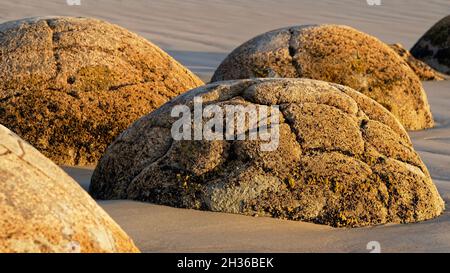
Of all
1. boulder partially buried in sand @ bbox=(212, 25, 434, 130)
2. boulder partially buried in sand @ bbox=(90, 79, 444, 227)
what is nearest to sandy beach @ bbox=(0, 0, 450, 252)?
boulder partially buried in sand @ bbox=(90, 79, 444, 227)

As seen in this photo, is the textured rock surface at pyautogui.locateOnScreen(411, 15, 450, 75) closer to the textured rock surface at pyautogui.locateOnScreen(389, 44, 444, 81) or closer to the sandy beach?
the textured rock surface at pyautogui.locateOnScreen(389, 44, 444, 81)

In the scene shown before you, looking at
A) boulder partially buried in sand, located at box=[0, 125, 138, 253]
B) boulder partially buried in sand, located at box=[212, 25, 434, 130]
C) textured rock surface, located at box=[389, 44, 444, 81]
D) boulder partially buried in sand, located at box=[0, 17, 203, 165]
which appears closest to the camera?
boulder partially buried in sand, located at box=[0, 125, 138, 253]

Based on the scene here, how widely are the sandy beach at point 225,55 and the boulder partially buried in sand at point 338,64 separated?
36 centimetres

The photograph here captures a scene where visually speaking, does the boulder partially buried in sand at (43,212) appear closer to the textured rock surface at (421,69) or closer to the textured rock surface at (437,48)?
the textured rock surface at (421,69)

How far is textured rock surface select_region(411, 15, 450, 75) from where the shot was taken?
13641 millimetres

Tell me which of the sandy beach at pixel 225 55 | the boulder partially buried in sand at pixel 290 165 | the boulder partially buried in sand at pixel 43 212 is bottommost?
the sandy beach at pixel 225 55

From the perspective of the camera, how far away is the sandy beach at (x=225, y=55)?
4324mm

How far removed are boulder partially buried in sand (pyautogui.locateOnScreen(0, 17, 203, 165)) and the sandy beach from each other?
304 mm

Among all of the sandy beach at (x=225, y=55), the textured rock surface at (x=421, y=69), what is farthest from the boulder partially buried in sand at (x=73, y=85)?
the textured rock surface at (x=421, y=69)

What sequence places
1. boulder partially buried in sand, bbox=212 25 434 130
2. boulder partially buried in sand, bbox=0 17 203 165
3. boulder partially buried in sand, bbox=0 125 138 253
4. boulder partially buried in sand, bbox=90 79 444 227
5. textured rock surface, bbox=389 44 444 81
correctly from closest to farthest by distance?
boulder partially buried in sand, bbox=0 125 138 253 < boulder partially buried in sand, bbox=90 79 444 227 < boulder partially buried in sand, bbox=0 17 203 165 < boulder partially buried in sand, bbox=212 25 434 130 < textured rock surface, bbox=389 44 444 81

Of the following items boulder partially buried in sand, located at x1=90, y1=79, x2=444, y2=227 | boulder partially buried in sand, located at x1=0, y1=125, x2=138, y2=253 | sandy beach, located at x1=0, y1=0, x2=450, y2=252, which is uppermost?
boulder partially buried in sand, located at x1=0, y1=125, x2=138, y2=253

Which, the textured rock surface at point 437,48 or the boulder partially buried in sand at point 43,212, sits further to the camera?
the textured rock surface at point 437,48
